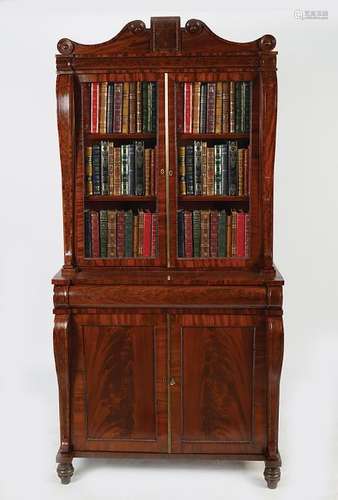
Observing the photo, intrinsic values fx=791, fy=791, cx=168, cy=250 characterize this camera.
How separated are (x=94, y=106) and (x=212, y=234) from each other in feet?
2.49

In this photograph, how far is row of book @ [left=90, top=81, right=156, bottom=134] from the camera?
3.41 m

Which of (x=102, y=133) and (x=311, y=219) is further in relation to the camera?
(x=311, y=219)

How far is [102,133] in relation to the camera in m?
3.44

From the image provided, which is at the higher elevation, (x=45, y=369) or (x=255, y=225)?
(x=255, y=225)

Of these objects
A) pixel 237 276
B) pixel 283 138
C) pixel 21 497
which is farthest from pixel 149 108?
pixel 21 497

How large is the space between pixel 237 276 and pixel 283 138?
116 cm

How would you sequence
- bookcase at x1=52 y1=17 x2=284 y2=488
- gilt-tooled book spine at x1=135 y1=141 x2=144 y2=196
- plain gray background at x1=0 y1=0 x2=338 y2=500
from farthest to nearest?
1. plain gray background at x1=0 y1=0 x2=338 y2=500
2. gilt-tooled book spine at x1=135 y1=141 x2=144 y2=196
3. bookcase at x1=52 y1=17 x2=284 y2=488

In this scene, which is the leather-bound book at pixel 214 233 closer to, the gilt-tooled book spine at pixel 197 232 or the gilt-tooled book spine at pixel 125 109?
the gilt-tooled book spine at pixel 197 232

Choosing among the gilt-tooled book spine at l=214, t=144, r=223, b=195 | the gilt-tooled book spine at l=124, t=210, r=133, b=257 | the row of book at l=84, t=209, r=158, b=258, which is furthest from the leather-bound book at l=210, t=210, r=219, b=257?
the gilt-tooled book spine at l=124, t=210, r=133, b=257

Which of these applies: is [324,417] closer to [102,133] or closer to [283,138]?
[283,138]

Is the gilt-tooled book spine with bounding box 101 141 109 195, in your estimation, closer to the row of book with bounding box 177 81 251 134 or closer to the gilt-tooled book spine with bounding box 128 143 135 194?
the gilt-tooled book spine with bounding box 128 143 135 194

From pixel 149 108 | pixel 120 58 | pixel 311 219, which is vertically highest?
pixel 120 58

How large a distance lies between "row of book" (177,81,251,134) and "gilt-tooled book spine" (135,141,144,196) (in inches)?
7.6

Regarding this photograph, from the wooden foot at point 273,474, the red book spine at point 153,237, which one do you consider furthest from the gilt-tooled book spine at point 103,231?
the wooden foot at point 273,474
